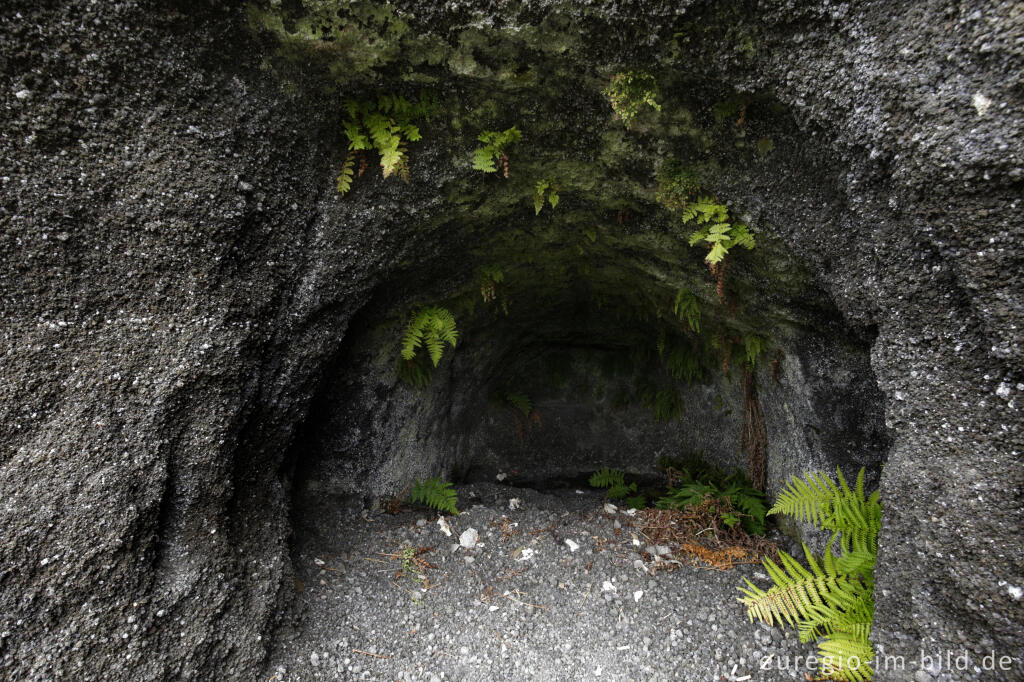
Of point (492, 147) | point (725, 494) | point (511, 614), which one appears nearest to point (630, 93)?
point (492, 147)

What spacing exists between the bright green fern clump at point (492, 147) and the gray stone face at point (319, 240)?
79 mm

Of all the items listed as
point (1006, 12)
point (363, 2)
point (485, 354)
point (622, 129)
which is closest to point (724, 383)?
point (485, 354)

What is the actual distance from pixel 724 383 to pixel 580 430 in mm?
2588

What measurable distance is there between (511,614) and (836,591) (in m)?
2.15

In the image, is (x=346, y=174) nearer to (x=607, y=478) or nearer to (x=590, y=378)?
(x=607, y=478)

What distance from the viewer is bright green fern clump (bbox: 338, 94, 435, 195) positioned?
310 centimetres

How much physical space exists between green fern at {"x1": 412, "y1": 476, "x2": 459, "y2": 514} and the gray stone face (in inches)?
70.7

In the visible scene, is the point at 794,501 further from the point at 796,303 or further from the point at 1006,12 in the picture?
the point at 1006,12

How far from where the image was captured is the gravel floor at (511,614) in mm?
3488

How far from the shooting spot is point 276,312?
3.31 m

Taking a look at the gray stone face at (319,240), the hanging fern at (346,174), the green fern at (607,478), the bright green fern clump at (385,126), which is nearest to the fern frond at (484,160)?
the gray stone face at (319,240)

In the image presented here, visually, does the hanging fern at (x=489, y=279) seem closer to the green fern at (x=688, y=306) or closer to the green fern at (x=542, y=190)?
the green fern at (x=542, y=190)

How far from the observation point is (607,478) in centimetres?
705

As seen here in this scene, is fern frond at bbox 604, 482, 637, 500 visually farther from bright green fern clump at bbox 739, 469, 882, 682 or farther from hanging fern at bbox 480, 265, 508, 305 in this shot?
hanging fern at bbox 480, 265, 508, 305
